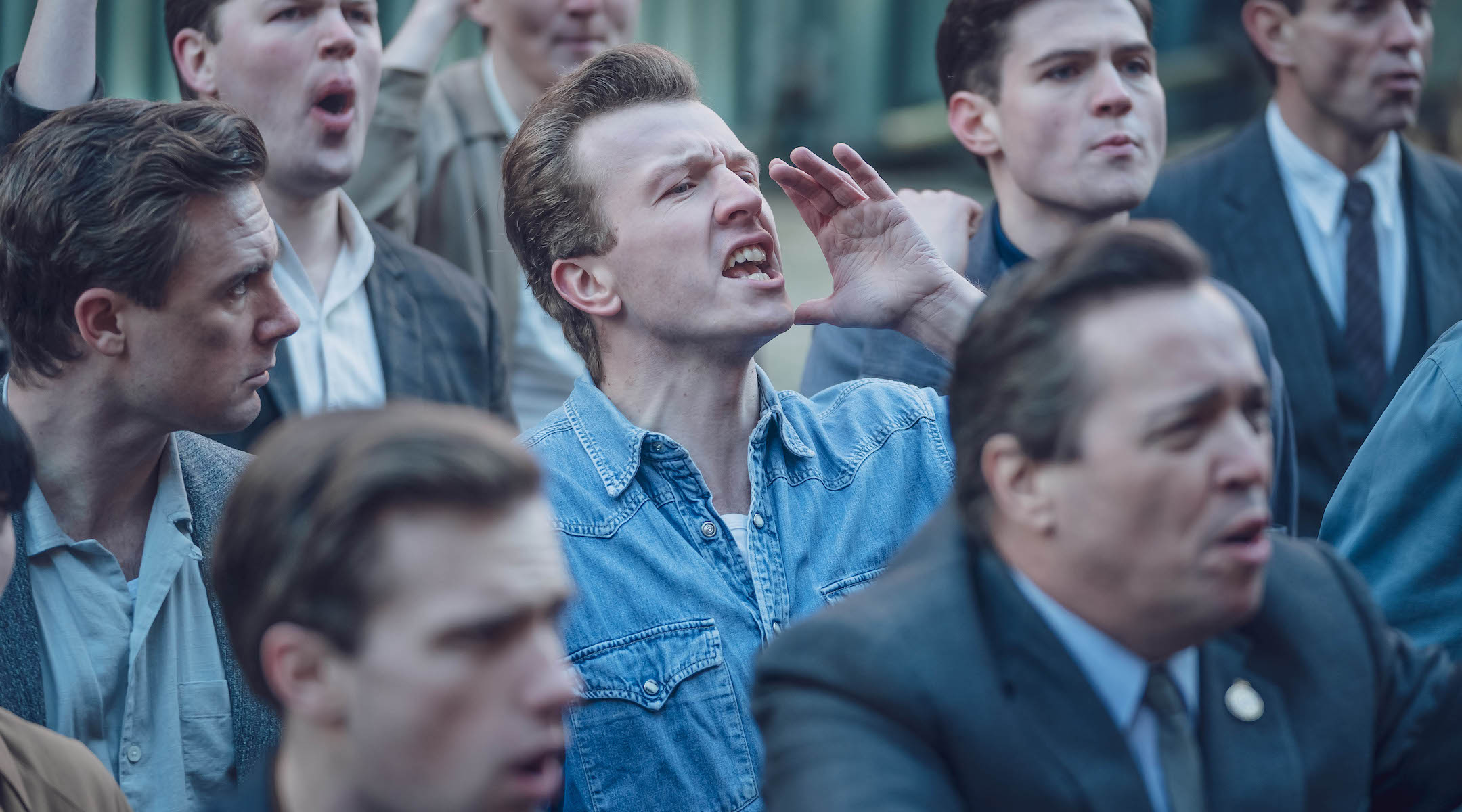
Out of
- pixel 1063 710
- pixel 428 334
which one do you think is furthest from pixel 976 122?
pixel 1063 710

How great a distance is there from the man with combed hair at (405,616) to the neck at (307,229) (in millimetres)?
2043

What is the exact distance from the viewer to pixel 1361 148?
14.6ft

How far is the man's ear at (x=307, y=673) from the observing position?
1737mm

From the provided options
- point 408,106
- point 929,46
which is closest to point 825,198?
point 408,106

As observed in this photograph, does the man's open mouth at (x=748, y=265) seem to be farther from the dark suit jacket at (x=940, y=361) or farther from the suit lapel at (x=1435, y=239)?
the suit lapel at (x=1435, y=239)

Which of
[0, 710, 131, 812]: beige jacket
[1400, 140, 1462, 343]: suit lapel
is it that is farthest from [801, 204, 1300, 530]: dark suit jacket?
[0, 710, 131, 812]: beige jacket

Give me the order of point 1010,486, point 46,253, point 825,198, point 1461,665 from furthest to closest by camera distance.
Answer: point 825,198 < point 46,253 < point 1461,665 < point 1010,486

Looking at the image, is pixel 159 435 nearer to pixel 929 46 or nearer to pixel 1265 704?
pixel 1265 704

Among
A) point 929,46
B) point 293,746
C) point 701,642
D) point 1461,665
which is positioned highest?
point 293,746

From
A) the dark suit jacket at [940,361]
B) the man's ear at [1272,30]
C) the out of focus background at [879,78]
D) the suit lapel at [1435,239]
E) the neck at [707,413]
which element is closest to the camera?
the neck at [707,413]

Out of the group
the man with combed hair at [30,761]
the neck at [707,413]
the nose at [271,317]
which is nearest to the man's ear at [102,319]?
the nose at [271,317]

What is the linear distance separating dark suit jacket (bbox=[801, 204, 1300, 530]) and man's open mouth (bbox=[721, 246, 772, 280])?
50 cm

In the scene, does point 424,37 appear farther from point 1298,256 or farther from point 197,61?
point 1298,256

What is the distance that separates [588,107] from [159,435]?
101cm
